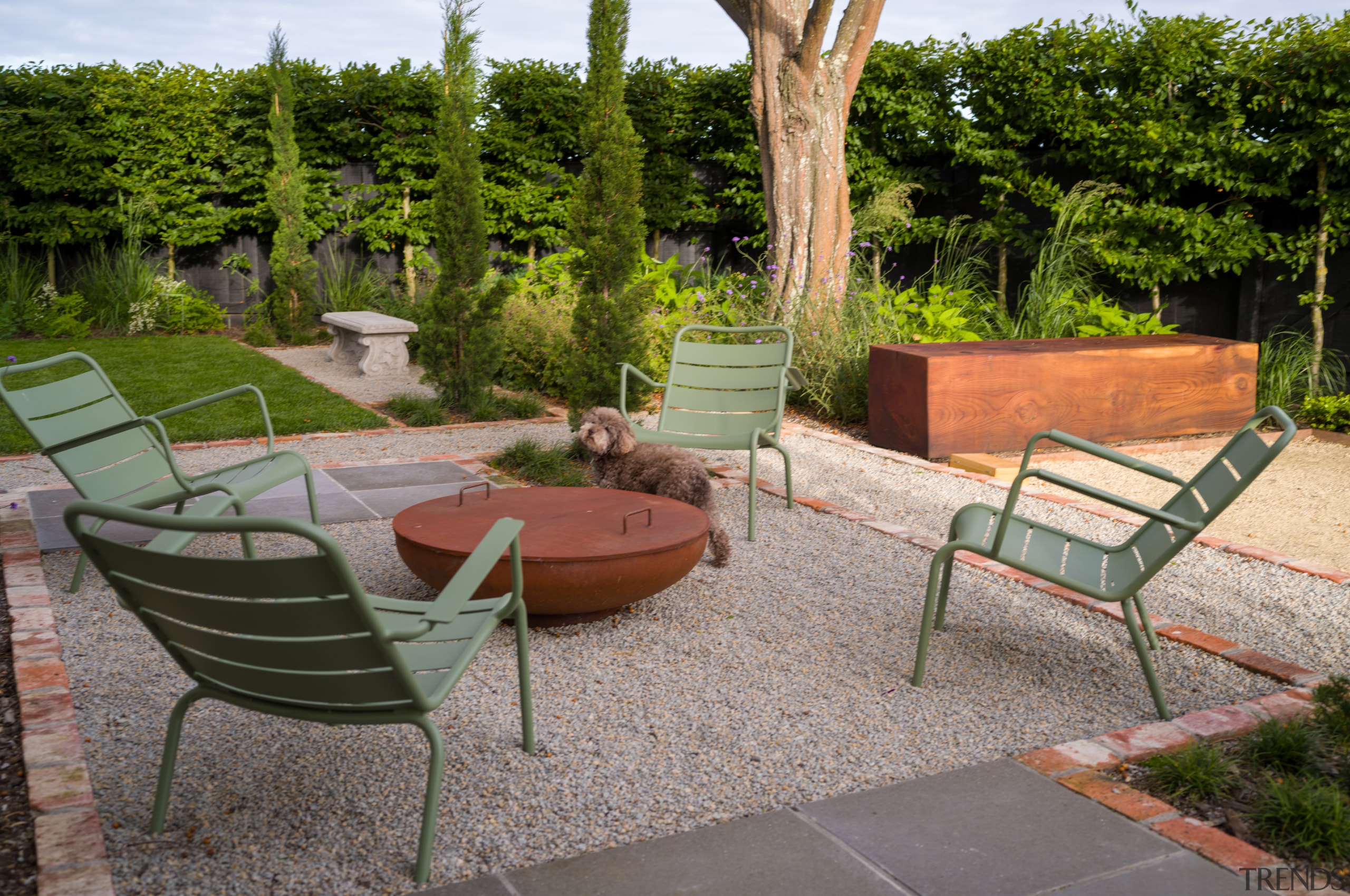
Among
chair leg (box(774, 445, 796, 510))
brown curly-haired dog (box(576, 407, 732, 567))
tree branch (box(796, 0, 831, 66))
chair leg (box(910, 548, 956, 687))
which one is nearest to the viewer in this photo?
chair leg (box(910, 548, 956, 687))

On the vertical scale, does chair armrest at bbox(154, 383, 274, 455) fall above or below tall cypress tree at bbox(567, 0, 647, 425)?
below

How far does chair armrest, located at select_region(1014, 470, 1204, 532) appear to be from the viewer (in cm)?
246

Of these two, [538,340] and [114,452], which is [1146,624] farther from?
[538,340]

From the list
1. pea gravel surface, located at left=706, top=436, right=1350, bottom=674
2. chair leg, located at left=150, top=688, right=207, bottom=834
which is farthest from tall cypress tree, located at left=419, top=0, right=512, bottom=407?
chair leg, located at left=150, top=688, right=207, bottom=834

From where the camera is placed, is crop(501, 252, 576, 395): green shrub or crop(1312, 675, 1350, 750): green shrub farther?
crop(501, 252, 576, 395): green shrub

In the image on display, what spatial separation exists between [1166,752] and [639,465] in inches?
92.3

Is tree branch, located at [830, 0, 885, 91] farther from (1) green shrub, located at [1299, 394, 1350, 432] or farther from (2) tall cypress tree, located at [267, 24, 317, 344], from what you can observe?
(2) tall cypress tree, located at [267, 24, 317, 344]

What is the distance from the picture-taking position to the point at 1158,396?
6.49m

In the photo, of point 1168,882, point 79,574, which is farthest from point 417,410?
point 1168,882

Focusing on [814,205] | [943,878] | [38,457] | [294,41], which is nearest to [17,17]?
[294,41]

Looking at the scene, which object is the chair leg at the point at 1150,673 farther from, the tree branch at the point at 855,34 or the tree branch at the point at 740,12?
the tree branch at the point at 740,12

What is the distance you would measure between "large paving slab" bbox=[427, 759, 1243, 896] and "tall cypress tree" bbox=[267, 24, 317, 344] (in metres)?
10.3

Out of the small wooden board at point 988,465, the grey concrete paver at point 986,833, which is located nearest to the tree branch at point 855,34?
the small wooden board at point 988,465

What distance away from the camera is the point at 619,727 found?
2588 millimetres
